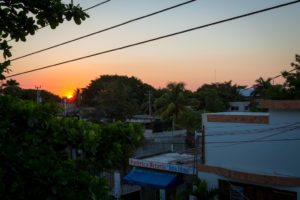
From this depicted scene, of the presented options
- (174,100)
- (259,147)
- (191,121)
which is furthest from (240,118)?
(191,121)

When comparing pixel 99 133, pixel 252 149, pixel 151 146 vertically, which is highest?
pixel 99 133

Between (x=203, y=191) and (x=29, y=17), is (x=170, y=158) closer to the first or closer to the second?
(x=203, y=191)

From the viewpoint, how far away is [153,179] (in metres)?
16.2

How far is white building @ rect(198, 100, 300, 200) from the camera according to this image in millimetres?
11484

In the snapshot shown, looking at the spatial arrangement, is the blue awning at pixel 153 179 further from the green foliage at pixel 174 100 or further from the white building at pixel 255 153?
the green foliage at pixel 174 100

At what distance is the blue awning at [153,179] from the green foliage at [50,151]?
37.0 feet

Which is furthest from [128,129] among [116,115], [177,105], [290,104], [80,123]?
[177,105]

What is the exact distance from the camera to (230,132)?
13.2m

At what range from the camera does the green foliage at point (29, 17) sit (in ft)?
14.9

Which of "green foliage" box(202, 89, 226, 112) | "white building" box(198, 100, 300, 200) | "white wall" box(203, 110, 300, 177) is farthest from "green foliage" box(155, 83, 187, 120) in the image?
"green foliage" box(202, 89, 226, 112)

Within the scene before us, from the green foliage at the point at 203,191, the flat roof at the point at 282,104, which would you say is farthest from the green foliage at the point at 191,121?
the flat roof at the point at 282,104

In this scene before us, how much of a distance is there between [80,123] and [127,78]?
5705cm

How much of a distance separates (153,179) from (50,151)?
12.7m

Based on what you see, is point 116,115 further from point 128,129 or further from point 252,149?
point 128,129
